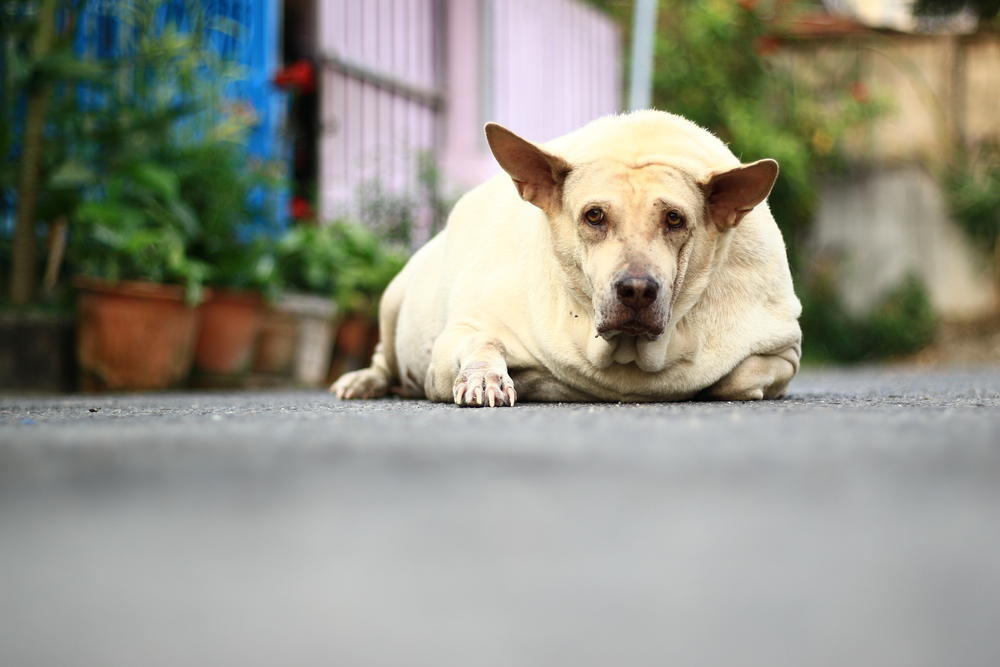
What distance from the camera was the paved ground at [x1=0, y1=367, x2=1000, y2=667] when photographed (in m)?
1.06

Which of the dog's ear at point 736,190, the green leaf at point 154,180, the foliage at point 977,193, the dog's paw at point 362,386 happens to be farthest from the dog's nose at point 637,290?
the foliage at point 977,193

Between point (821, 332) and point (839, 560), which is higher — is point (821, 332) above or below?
below

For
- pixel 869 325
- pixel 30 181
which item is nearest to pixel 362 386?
pixel 30 181

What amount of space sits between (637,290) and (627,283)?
32 mm

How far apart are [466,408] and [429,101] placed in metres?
6.86

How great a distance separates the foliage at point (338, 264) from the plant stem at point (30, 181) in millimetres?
1313

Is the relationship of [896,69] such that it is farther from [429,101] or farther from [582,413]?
[582,413]

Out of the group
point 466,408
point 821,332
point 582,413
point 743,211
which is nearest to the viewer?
point 582,413

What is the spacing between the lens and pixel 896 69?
35.6 ft

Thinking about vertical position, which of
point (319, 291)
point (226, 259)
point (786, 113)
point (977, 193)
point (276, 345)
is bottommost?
point (276, 345)

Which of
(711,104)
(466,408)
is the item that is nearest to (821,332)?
(711,104)

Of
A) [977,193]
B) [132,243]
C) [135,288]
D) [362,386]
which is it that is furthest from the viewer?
[977,193]

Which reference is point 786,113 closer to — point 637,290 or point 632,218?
point 632,218

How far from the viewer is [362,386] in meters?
4.16
